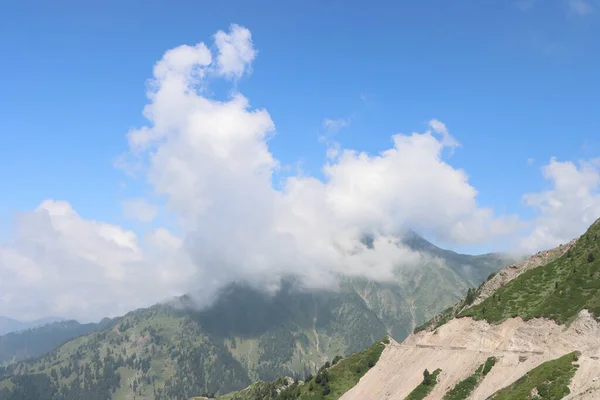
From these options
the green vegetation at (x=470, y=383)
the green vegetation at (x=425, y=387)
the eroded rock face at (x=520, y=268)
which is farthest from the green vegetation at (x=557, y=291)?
the green vegetation at (x=425, y=387)

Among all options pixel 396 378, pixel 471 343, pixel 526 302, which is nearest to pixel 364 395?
pixel 396 378

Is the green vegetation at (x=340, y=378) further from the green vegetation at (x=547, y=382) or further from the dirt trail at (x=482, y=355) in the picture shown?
the green vegetation at (x=547, y=382)

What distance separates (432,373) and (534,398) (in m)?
40.0

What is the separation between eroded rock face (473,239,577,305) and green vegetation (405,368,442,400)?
59.7 meters

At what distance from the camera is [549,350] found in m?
96.1

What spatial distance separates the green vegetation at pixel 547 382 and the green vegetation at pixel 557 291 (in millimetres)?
26999

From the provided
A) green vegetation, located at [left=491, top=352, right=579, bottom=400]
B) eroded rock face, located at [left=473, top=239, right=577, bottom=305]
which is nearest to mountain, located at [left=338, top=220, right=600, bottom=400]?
green vegetation, located at [left=491, top=352, right=579, bottom=400]

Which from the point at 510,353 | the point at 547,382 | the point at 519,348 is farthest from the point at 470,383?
the point at 547,382

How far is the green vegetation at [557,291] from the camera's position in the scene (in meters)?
108

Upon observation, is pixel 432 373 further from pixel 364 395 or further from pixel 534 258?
pixel 534 258

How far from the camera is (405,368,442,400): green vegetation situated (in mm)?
105312

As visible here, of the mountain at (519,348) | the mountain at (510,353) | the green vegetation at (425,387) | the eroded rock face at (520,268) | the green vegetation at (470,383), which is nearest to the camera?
the mountain at (519,348)

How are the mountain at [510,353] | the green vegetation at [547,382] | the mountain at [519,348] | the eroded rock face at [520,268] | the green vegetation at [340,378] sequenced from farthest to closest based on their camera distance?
the eroded rock face at [520,268] → the green vegetation at [340,378] → the mountain at [510,353] → the mountain at [519,348] → the green vegetation at [547,382]

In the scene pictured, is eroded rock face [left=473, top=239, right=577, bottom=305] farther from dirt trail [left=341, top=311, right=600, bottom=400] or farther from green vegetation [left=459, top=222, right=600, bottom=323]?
dirt trail [left=341, top=311, right=600, bottom=400]
